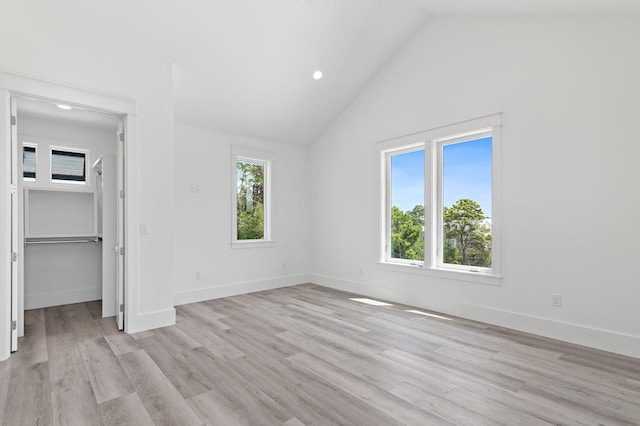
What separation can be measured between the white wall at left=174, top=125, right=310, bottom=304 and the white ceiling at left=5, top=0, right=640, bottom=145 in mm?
428

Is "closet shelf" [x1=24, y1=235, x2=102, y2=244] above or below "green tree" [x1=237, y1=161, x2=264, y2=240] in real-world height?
below

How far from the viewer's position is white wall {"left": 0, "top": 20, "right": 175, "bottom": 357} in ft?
11.0

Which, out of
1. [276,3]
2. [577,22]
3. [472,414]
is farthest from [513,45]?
[472,414]

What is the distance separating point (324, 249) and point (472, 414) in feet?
14.1

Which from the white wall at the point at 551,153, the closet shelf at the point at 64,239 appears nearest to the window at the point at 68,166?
the closet shelf at the point at 64,239

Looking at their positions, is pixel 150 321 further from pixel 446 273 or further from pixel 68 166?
A: pixel 446 273

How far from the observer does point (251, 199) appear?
5953mm

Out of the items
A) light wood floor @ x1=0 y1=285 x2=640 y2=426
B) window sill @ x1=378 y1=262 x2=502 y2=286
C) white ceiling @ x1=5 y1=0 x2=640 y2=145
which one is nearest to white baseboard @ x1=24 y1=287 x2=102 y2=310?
light wood floor @ x1=0 y1=285 x2=640 y2=426

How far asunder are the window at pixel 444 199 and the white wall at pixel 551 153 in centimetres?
17

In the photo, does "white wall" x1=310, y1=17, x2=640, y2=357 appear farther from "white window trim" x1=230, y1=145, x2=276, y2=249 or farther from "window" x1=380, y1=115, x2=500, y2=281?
"white window trim" x1=230, y1=145, x2=276, y2=249

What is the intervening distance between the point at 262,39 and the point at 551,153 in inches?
140

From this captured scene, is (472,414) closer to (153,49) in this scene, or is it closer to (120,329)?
(120,329)

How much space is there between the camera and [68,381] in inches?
100

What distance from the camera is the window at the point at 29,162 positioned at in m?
4.58
